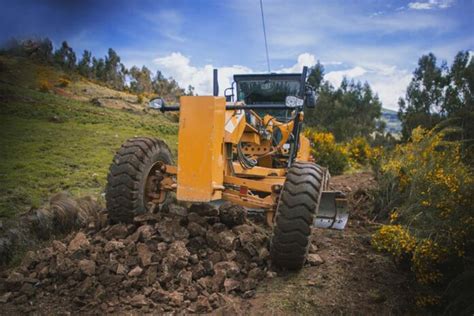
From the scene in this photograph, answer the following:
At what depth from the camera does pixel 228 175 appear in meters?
4.79

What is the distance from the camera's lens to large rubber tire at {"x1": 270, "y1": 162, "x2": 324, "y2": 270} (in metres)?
4.00

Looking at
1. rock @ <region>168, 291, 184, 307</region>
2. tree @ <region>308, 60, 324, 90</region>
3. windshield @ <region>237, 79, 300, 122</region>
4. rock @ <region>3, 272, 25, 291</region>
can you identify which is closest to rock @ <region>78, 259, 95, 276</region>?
rock @ <region>3, 272, 25, 291</region>

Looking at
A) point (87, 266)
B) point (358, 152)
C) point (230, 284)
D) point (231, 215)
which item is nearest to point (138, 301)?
point (87, 266)

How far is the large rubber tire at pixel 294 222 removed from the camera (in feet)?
13.1

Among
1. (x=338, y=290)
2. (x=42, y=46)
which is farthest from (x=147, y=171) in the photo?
(x=42, y=46)

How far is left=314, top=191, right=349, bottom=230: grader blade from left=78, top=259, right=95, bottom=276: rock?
8.58ft

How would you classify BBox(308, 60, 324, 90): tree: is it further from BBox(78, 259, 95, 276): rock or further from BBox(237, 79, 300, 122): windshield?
BBox(78, 259, 95, 276): rock

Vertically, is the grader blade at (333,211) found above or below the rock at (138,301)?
above

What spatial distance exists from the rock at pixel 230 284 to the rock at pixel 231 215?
45.4 inches

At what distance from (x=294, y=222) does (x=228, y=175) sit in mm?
1120

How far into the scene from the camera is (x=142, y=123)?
560 inches

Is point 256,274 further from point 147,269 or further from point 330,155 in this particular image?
point 330,155

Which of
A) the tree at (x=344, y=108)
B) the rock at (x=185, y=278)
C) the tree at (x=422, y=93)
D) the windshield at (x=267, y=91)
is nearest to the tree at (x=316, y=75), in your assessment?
the tree at (x=344, y=108)

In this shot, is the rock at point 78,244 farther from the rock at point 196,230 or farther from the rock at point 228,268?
the rock at point 228,268
